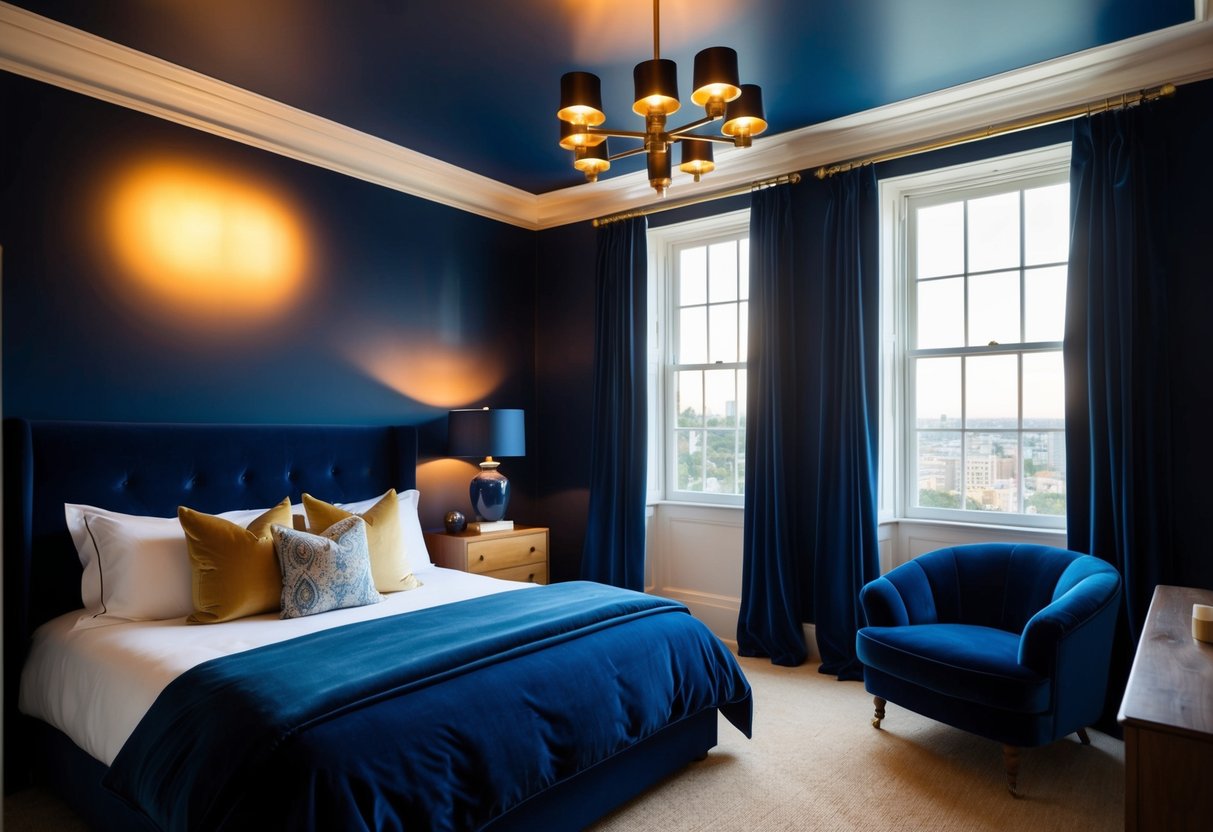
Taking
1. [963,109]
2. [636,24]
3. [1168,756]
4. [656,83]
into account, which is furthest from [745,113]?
[1168,756]

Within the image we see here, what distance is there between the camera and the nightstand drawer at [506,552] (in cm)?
444

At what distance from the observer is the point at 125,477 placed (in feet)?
10.7

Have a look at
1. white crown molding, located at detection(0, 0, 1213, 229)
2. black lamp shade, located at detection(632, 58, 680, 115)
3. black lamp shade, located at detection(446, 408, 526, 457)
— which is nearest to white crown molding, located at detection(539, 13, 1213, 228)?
white crown molding, located at detection(0, 0, 1213, 229)

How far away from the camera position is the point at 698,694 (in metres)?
2.81

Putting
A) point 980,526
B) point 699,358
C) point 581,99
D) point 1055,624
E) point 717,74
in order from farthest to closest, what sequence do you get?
point 699,358 → point 980,526 → point 1055,624 → point 581,99 → point 717,74

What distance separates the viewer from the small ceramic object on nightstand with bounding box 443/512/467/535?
180 inches

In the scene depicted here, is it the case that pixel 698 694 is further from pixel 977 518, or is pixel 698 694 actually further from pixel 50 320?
pixel 50 320

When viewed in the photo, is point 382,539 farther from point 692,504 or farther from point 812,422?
point 812,422

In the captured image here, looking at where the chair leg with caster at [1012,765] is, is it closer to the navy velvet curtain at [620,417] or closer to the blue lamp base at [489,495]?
the navy velvet curtain at [620,417]

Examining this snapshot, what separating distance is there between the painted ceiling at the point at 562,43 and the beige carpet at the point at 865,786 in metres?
2.94

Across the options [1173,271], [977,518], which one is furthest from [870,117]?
[977,518]

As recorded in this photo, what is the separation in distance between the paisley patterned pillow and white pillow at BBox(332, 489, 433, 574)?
56 cm

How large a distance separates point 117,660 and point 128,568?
572 millimetres

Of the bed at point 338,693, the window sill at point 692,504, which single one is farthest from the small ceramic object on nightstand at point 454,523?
the window sill at point 692,504
